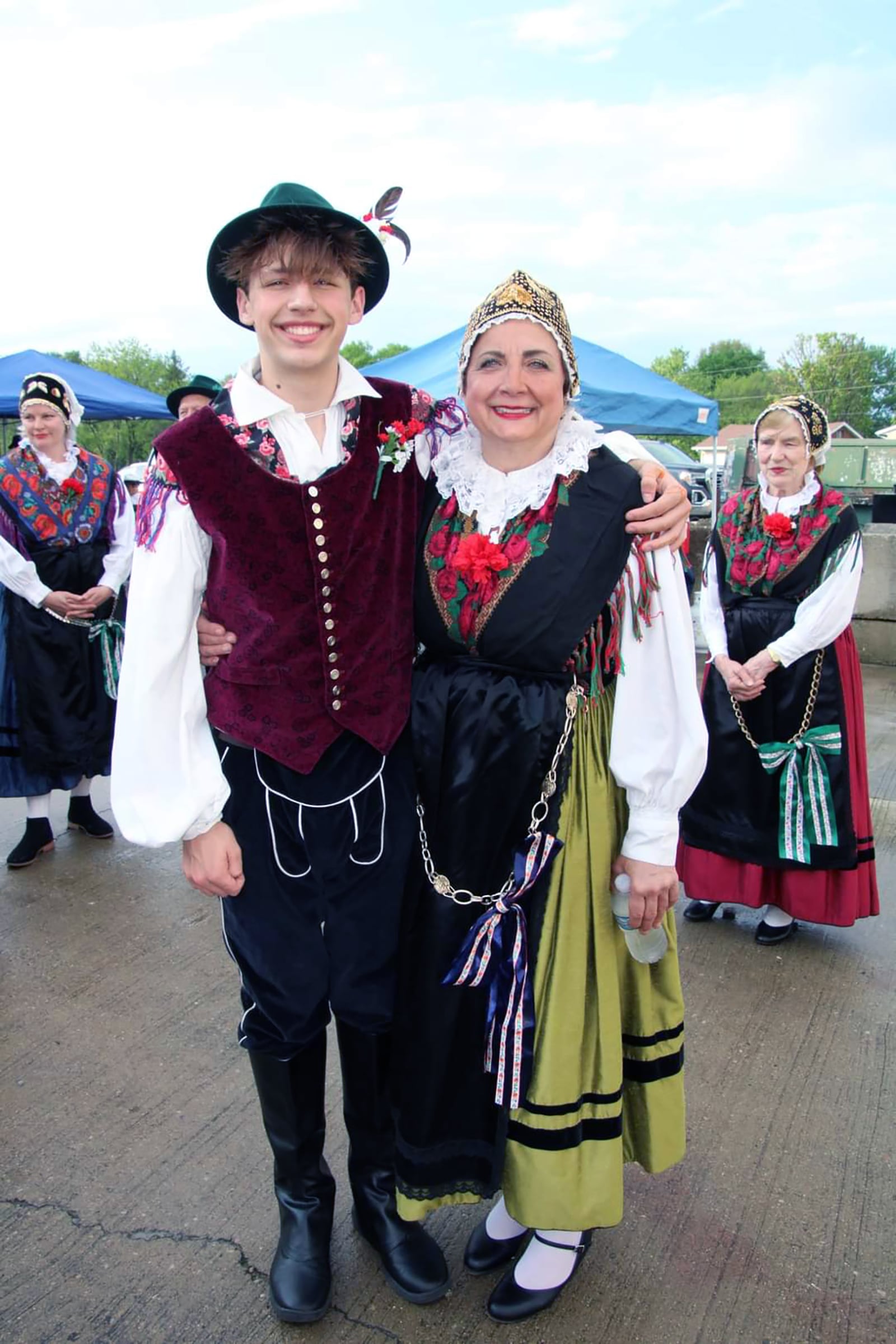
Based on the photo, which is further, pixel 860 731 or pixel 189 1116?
pixel 860 731

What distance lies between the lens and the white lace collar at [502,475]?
1781 millimetres

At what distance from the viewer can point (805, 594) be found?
131 inches

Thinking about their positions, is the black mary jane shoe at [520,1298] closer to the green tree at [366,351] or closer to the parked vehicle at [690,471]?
the parked vehicle at [690,471]

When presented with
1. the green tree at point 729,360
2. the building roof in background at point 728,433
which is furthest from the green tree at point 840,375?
the green tree at point 729,360

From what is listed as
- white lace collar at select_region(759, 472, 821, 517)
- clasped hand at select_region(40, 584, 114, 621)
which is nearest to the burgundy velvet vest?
white lace collar at select_region(759, 472, 821, 517)

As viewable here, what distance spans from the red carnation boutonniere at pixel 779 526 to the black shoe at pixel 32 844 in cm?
308

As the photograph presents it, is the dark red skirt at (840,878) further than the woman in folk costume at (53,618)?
No

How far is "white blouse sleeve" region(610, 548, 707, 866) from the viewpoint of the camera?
1.72m

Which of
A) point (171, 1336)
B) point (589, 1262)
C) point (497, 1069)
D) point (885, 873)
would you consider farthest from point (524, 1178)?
point (885, 873)

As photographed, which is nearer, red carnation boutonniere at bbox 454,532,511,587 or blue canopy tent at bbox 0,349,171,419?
red carnation boutonniere at bbox 454,532,511,587

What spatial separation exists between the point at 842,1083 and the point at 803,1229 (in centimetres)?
59

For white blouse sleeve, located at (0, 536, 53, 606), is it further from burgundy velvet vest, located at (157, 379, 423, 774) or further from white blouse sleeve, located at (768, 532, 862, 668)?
white blouse sleeve, located at (768, 532, 862, 668)

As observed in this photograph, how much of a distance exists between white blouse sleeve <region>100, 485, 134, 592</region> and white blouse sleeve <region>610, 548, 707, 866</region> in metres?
3.04

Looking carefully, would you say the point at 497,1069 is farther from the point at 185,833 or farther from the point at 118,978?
the point at 118,978
